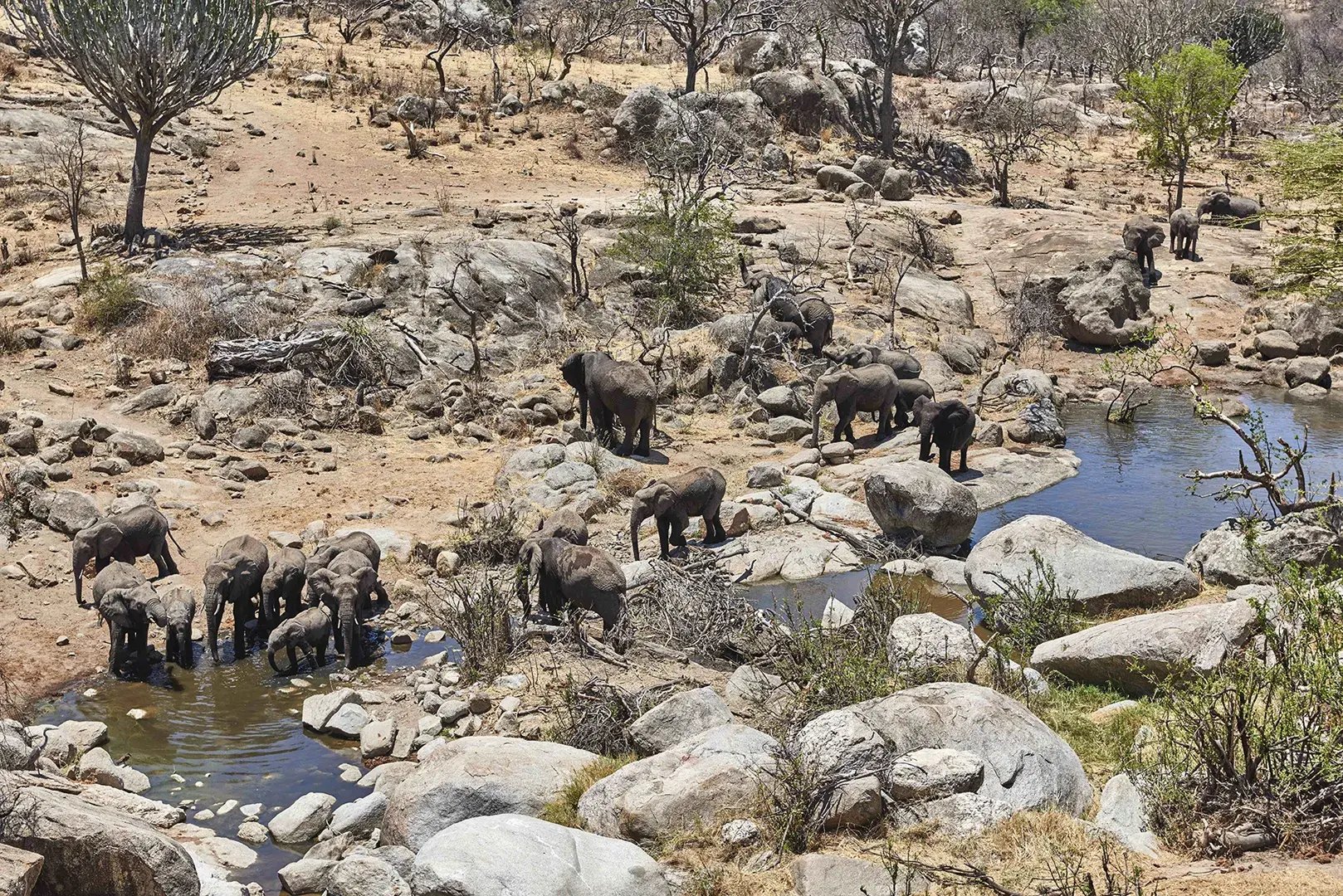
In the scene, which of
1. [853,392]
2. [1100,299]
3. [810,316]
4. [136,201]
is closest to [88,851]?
[853,392]

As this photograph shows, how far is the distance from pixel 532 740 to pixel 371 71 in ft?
104

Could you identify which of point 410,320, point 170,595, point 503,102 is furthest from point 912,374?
point 503,102

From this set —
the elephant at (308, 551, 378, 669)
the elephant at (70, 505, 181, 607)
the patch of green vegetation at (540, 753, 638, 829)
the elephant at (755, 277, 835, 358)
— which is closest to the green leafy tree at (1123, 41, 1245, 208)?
the elephant at (755, 277, 835, 358)

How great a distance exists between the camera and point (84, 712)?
1122 cm

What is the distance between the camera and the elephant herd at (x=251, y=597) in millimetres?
11711

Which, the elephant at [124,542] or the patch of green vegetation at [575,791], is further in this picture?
the elephant at [124,542]

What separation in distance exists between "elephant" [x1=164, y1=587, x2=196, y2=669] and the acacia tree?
1475 cm

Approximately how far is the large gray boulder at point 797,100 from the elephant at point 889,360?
19.6 meters

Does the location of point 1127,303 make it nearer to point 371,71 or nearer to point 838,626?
point 838,626

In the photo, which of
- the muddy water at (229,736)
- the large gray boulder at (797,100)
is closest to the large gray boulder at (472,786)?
the muddy water at (229,736)

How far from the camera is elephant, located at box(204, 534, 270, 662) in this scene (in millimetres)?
12156

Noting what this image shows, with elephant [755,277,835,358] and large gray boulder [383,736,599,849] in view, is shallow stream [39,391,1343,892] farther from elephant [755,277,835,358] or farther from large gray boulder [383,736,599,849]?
elephant [755,277,835,358]

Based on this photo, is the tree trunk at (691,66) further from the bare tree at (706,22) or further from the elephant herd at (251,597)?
A: the elephant herd at (251,597)

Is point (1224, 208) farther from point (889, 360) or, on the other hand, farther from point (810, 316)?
point (889, 360)
